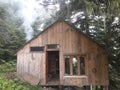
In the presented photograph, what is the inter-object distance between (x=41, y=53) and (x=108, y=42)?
4.81 m

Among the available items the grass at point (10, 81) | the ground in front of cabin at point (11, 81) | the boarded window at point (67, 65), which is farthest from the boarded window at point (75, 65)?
the grass at point (10, 81)

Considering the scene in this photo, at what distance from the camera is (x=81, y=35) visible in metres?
15.8

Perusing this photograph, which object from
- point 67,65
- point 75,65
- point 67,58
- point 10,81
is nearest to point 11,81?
point 10,81

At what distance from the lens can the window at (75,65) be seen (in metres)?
15.4

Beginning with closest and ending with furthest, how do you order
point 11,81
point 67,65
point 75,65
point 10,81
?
point 10,81 → point 11,81 → point 75,65 → point 67,65

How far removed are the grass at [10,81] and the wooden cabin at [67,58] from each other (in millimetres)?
689

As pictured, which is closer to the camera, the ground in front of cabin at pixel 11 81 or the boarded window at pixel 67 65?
the ground in front of cabin at pixel 11 81

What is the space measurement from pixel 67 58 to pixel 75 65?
81cm

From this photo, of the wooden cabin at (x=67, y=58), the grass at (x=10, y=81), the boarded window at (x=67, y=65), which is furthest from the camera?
the boarded window at (x=67, y=65)

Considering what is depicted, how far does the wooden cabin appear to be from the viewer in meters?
15.5

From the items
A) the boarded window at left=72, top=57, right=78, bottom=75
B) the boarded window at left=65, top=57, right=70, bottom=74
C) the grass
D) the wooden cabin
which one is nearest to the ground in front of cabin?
the grass

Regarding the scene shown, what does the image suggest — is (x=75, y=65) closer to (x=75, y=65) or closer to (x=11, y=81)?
(x=75, y=65)

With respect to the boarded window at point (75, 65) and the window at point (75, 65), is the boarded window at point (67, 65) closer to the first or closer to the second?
the window at point (75, 65)

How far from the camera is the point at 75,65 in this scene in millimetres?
15477
